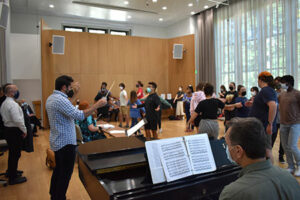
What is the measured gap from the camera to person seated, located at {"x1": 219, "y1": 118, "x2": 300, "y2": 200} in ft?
2.87

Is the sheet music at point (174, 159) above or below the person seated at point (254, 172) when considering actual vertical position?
Answer: below

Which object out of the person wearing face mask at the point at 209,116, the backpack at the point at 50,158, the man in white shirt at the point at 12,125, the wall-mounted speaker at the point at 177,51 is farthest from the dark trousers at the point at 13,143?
the wall-mounted speaker at the point at 177,51

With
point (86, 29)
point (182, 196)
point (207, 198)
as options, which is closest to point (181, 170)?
point (182, 196)

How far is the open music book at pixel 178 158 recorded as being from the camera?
1.50 m

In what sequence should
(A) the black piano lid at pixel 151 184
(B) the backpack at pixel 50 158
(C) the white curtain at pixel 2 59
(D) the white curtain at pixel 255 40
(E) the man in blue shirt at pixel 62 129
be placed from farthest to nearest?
(D) the white curtain at pixel 255 40 < (C) the white curtain at pixel 2 59 < (B) the backpack at pixel 50 158 < (E) the man in blue shirt at pixel 62 129 < (A) the black piano lid at pixel 151 184

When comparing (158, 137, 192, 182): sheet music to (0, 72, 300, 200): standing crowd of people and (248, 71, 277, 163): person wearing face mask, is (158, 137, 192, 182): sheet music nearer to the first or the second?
(0, 72, 300, 200): standing crowd of people

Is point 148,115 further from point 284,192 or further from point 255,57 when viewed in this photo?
point 255,57

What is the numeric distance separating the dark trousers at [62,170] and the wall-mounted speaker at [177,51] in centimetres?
893

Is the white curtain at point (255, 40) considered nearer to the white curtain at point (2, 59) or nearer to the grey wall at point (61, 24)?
the grey wall at point (61, 24)

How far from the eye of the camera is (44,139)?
6.80m

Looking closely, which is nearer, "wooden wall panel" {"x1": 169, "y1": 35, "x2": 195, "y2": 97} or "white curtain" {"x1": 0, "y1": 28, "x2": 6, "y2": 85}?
"white curtain" {"x1": 0, "y1": 28, "x2": 6, "y2": 85}

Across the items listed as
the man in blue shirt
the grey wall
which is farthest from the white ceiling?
the man in blue shirt

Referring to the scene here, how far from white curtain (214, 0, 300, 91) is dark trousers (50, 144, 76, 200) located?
824 cm

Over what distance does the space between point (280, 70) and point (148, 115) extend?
621 centimetres
